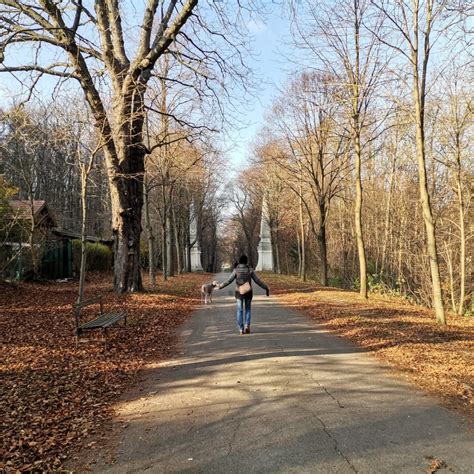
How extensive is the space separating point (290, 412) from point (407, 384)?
215 cm

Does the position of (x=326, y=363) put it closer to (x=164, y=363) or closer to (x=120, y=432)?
(x=164, y=363)

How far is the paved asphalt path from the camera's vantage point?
156 inches

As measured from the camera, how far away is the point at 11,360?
7.68 metres

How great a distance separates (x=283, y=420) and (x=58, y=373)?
389 cm

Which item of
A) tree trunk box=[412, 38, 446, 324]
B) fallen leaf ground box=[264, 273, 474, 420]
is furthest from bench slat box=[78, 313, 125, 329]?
tree trunk box=[412, 38, 446, 324]

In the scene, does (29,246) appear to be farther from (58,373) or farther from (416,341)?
(416,341)

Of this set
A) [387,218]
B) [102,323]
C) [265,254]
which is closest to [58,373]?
[102,323]

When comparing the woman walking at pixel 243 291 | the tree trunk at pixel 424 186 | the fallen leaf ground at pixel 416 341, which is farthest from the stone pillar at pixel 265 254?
the woman walking at pixel 243 291

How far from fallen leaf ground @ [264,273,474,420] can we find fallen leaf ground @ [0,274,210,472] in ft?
13.5

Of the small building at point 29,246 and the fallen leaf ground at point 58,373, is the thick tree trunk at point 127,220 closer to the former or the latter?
the fallen leaf ground at point 58,373

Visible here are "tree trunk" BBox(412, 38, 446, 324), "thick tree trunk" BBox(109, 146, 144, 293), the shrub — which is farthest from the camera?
the shrub

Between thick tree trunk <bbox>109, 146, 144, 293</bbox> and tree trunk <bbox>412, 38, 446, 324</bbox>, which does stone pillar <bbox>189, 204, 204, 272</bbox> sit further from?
tree trunk <bbox>412, 38, 446, 324</bbox>

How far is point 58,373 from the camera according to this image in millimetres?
7039

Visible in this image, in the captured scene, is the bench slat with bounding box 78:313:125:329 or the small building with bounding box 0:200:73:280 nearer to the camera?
the bench slat with bounding box 78:313:125:329
